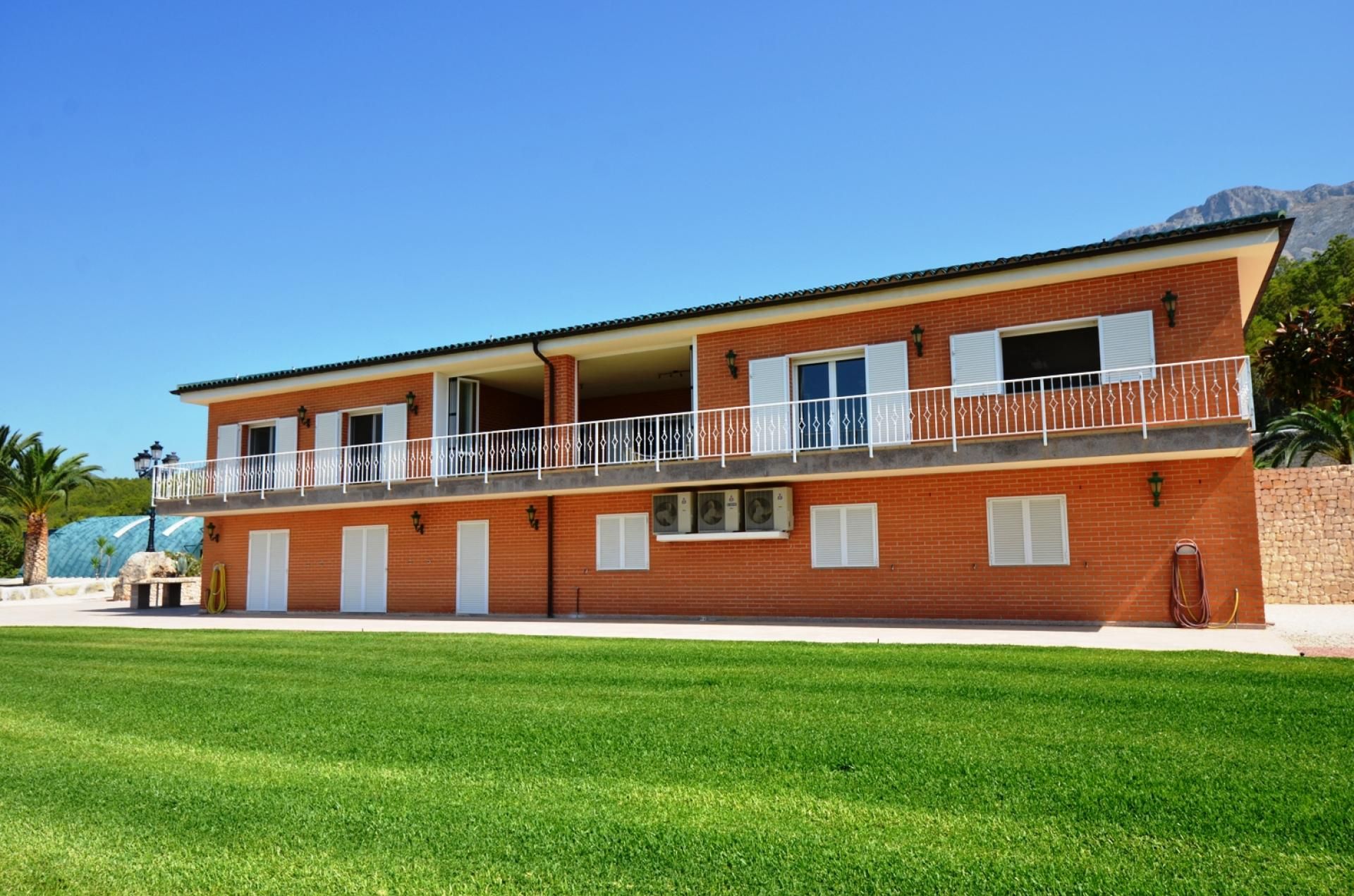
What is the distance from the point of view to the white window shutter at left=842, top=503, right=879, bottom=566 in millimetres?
15281

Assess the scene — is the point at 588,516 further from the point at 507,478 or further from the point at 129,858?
the point at 129,858

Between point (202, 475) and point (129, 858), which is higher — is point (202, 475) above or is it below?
above

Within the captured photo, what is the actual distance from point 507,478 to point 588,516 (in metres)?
1.73

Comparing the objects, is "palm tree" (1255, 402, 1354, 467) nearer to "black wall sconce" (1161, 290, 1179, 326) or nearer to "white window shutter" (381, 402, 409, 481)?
"black wall sconce" (1161, 290, 1179, 326)

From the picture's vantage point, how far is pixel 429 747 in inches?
237

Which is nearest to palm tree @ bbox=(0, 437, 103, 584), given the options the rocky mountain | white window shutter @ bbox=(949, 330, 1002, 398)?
white window shutter @ bbox=(949, 330, 1002, 398)

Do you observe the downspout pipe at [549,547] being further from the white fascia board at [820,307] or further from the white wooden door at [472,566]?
the white wooden door at [472,566]

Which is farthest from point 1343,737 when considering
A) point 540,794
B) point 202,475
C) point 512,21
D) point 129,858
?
point 202,475

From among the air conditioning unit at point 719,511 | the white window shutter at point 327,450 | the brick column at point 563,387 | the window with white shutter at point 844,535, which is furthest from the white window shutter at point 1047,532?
the white window shutter at point 327,450

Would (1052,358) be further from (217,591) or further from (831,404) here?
(217,591)

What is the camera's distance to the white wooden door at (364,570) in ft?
65.9

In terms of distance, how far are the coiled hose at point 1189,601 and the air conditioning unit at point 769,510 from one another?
5831mm

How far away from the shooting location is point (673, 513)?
16641 millimetres

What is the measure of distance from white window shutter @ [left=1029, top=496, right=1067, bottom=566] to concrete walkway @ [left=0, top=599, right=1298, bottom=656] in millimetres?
1149
